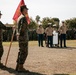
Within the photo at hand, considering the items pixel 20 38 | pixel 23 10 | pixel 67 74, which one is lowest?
pixel 67 74

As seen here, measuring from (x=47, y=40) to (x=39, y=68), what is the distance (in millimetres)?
13095

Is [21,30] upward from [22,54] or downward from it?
upward

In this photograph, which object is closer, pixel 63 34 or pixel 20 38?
pixel 20 38

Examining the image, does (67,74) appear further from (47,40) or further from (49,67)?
(47,40)

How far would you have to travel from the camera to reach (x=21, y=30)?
1030 cm

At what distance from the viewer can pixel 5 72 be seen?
34.3ft

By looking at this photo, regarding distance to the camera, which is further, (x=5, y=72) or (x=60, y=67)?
(x=60, y=67)

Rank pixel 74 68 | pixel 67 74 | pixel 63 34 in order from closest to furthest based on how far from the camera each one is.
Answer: pixel 67 74
pixel 74 68
pixel 63 34

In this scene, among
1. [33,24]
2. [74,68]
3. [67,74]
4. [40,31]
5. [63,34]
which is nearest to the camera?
[67,74]

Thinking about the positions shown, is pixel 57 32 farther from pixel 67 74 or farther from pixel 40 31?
pixel 67 74

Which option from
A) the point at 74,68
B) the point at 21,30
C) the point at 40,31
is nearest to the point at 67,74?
the point at 74,68

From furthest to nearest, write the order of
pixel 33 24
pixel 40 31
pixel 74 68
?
pixel 33 24 → pixel 40 31 → pixel 74 68

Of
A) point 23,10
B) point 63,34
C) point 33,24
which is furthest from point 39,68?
point 33,24

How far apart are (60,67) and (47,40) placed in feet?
42.5
